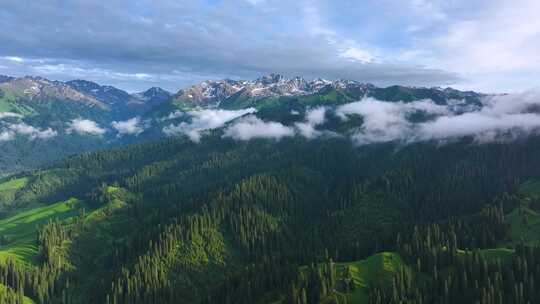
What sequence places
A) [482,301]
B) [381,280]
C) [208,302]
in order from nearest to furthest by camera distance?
[482,301], [381,280], [208,302]

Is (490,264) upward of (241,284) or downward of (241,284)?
upward

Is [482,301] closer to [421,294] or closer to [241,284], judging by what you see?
[421,294]

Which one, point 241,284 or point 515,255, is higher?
point 515,255

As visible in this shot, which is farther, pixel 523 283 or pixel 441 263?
pixel 441 263

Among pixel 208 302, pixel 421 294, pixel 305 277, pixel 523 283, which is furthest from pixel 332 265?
pixel 523 283

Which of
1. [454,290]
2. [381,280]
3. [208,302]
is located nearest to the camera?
[454,290]

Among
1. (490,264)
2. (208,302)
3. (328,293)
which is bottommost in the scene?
(208,302)

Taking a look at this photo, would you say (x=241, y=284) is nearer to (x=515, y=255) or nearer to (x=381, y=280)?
(x=381, y=280)

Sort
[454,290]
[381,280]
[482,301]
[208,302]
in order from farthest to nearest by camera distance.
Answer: [208,302] < [381,280] < [454,290] < [482,301]

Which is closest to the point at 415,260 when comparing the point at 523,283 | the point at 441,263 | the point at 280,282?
the point at 441,263
